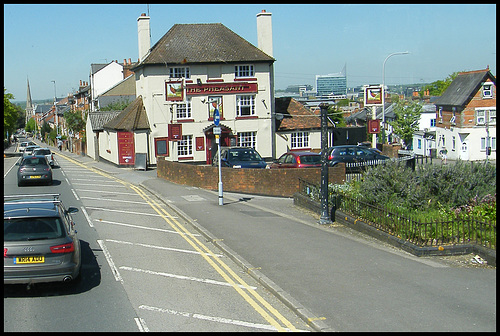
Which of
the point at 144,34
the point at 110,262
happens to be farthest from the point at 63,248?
the point at 144,34

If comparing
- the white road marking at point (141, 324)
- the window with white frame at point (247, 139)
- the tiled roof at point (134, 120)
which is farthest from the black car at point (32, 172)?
the white road marking at point (141, 324)

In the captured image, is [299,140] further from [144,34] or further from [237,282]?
[237,282]

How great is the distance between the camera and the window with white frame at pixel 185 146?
41.2 meters

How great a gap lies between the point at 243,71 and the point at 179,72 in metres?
4.96

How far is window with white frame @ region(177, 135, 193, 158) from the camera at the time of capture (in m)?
41.2

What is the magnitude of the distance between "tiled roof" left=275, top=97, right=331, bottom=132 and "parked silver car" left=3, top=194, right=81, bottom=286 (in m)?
34.4

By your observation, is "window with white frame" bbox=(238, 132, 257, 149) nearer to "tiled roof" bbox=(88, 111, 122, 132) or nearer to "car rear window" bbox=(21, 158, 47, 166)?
"tiled roof" bbox=(88, 111, 122, 132)

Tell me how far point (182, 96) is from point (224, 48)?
5.13 m

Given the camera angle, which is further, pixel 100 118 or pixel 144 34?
pixel 100 118

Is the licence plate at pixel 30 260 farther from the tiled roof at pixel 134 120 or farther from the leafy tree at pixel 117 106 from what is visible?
the leafy tree at pixel 117 106

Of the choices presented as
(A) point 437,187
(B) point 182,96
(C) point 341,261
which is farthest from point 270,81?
(C) point 341,261

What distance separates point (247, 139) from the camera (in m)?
42.5

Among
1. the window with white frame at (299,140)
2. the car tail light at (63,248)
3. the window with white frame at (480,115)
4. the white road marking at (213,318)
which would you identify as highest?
the window with white frame at (480,115)

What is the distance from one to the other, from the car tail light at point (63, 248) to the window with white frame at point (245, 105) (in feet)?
108
